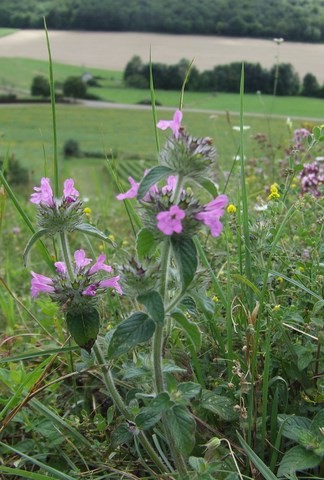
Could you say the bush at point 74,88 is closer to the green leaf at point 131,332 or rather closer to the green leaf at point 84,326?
the green leaf at point 84,326

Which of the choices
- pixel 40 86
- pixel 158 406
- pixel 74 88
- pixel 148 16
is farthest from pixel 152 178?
pixel 148 16

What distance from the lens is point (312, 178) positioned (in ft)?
7.16

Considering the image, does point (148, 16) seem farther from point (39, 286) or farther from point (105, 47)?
point (39, 286)

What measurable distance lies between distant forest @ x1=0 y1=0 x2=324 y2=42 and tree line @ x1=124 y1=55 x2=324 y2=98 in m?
0.83

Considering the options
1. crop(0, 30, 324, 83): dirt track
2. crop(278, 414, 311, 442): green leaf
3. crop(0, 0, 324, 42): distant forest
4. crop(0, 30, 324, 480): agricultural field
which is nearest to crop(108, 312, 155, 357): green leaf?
crop(0, 30, 324, 480): agricultural field

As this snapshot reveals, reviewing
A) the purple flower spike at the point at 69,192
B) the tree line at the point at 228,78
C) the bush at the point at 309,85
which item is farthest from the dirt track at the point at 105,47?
the purple flower spike at the point at 69,192

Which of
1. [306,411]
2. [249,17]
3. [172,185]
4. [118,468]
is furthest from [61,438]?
[249,17]

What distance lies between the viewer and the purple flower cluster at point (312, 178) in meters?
2.06

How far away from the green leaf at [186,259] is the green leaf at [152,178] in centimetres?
8

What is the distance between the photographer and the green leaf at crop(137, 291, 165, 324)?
27.4 inches

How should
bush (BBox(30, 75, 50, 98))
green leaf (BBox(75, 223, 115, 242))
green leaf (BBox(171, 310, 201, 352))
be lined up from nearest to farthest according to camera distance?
green leaf (BBox(171, 310, 201, 352)) < green leaf (BBox(75, 223, 115, 242)) < bush (BBox(30, 75, 50, 98))

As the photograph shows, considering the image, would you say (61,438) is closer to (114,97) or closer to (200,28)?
(200,28)

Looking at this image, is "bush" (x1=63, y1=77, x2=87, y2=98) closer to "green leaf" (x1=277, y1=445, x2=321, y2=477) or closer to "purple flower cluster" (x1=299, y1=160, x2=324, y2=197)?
"purple flower cluster" (x1=299, y1=160, x2=324, y2=197)

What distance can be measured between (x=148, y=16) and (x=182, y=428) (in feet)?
79.6
